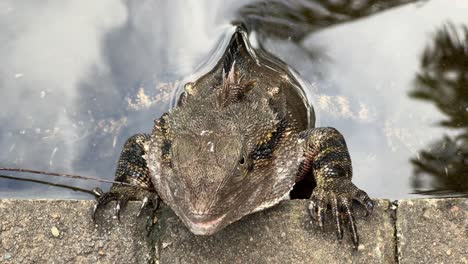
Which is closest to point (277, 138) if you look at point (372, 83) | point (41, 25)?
point (372, 83)

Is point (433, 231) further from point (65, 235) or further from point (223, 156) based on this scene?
point (65, 235)

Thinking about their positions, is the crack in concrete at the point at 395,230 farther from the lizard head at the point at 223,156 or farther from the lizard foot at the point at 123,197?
the lizard foot at the point at 123,197

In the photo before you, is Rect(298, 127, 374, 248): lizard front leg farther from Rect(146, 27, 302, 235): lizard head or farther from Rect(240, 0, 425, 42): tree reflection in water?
Rect(240, 0, 425, 42): tree reflection in water

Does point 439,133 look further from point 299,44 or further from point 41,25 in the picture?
point 41,25

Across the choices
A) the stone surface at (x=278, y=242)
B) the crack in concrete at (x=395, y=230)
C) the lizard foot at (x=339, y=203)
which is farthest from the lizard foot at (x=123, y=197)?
the crack in concrete at (x=395, y=230)

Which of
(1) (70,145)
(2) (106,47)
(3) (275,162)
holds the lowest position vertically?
(1) (70,145)

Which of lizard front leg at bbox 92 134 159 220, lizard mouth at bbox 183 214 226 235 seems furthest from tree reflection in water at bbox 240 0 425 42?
lizard mouth at bbox 183 214 226 235
